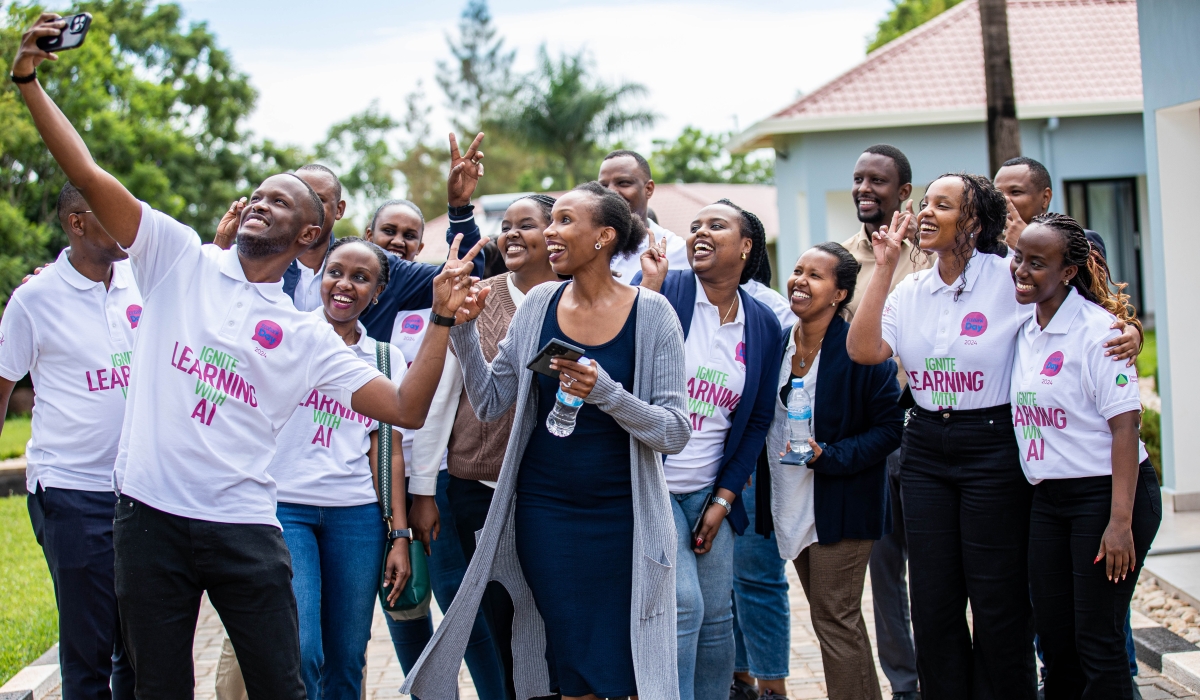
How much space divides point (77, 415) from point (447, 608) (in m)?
1.71

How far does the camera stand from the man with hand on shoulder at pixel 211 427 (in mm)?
3342

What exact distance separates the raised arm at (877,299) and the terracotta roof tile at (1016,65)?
46.3ft

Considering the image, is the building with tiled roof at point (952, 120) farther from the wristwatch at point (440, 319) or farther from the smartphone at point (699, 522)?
the wristwatch at point (440, 319)

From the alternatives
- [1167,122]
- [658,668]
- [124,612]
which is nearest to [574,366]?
[658,668]

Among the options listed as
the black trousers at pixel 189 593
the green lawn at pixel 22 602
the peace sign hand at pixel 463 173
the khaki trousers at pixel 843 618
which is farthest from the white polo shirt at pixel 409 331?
the green lawn at pixel 22 602

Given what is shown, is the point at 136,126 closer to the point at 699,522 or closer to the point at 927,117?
the point at 927,117

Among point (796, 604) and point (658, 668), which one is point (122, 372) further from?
point (796, 604)

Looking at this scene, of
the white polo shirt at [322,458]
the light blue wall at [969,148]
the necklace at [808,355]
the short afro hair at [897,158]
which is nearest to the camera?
the white polo shirt at [322,458]

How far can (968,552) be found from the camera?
436cm

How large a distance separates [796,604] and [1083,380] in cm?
364

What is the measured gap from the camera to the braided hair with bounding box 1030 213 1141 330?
4.14 meters

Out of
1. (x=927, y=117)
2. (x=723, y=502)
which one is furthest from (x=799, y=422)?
(x=927, y=117)

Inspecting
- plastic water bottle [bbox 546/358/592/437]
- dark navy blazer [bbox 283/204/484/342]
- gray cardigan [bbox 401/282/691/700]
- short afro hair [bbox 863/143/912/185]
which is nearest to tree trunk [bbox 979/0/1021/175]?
short afro hair [bbox 863/143/912/185]

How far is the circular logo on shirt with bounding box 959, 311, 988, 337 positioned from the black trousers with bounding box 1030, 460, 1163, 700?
0.63 meters
